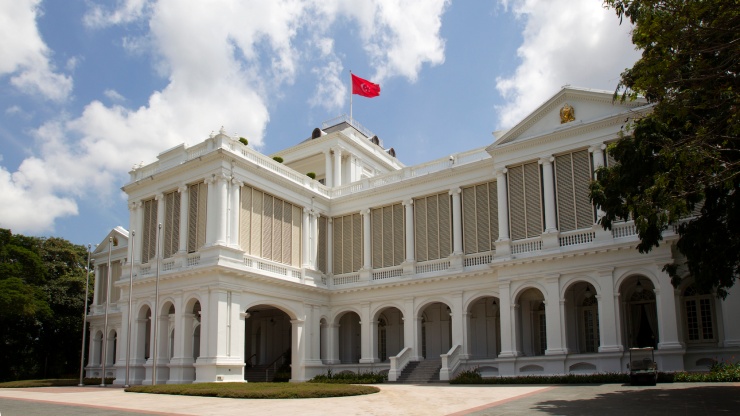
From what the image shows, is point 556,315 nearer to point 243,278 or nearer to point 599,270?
point 599,270

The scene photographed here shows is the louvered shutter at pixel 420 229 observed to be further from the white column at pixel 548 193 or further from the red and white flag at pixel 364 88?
the red and white flag at pixel 364 88

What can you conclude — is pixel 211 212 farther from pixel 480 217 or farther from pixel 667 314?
pixel 667 314

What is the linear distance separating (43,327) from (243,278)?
1120 inches

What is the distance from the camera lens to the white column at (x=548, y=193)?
2934cm

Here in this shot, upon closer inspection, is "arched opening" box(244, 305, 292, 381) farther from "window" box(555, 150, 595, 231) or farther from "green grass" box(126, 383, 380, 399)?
"window" box(555, 150, 595, 231)

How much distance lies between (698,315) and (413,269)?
541 inches

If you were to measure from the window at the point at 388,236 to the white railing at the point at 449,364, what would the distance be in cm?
643

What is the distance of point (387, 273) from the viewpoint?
35.4 metres

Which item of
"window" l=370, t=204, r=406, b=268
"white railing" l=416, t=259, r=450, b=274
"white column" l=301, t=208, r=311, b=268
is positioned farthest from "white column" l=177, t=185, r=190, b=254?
"white railing" l=416, t=259, r=450, b=274

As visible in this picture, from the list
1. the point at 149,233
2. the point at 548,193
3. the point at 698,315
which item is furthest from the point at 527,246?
the point at 149,233

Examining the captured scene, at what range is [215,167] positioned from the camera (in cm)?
3114

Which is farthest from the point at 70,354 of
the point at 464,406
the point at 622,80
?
the point at 622,80

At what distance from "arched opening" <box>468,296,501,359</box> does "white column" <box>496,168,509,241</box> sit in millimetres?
4274

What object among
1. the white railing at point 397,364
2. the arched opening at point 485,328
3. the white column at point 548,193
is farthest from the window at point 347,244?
the white column at point 548,193
